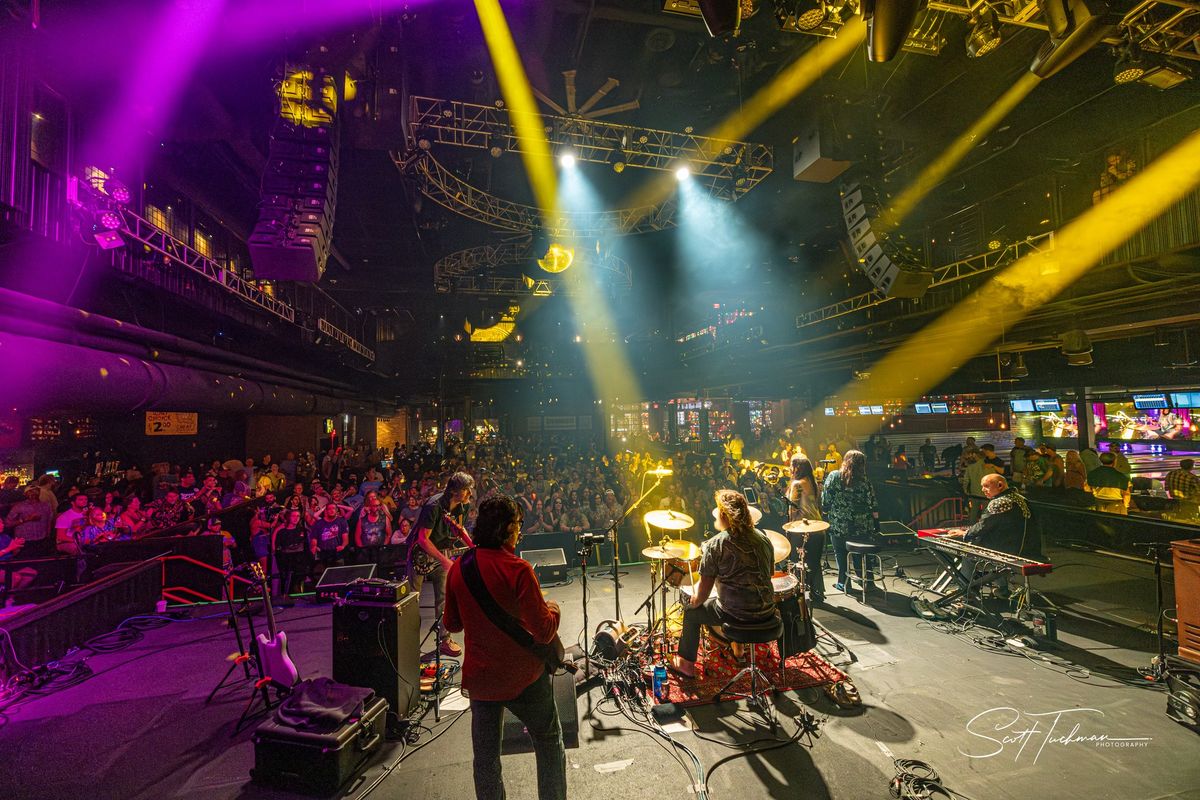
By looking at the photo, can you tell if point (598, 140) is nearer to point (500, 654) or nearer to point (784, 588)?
point (784, 588)

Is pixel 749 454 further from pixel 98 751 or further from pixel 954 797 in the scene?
pixel 98 751

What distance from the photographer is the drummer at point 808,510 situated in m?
5.37

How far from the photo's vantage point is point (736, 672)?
13.3ft

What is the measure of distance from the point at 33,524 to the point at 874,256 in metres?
12.3

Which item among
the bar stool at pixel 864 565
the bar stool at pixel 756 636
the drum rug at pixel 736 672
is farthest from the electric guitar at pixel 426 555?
the bar stool at pixel 864 565

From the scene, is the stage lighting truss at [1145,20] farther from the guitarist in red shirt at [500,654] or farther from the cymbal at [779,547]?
the guitarist in red shirt at [500,654]

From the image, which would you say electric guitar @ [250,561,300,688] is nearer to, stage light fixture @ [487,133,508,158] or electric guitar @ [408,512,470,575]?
electric guitar @ [408,512,470,575]

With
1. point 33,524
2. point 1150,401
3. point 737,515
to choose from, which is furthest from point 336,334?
point 1150,401

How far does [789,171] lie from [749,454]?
15.3 meters

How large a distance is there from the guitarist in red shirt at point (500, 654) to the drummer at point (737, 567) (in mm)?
1621

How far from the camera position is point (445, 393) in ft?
77.6

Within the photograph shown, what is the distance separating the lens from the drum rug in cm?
373

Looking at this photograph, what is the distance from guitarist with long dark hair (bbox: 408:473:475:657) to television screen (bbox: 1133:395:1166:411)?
20.3 metres

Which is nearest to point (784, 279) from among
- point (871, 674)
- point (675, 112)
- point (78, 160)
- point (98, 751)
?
point (675, 112)
